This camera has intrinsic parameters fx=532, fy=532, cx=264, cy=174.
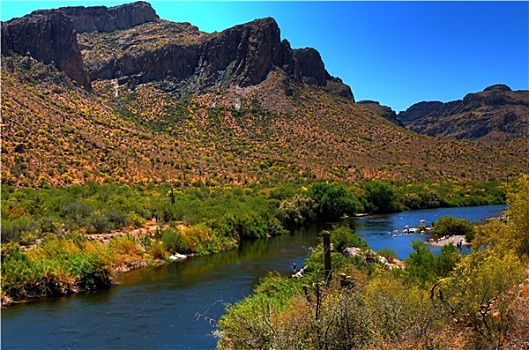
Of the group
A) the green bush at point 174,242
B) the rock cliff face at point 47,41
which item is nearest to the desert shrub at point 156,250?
the green bush at point 174,242

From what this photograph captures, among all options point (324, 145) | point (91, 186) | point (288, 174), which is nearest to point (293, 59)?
point (324, 145)

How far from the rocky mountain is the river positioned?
2443cm

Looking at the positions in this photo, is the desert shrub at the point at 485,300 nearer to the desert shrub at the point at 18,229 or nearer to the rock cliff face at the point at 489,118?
the desert shrub at the point at 18,229

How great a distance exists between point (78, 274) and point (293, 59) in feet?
282

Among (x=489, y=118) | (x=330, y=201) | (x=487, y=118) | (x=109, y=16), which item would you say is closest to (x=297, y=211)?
(x=330, y=201)

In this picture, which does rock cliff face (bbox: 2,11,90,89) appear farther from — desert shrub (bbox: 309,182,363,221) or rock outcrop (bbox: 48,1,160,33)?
desert shrub (bbox: 309,182,363,221)

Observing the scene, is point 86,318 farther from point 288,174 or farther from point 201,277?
point 288,174

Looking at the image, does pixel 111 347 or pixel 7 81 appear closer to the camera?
pixel 111 347

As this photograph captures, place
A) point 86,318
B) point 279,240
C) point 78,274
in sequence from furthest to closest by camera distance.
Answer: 1. point 279,240
2. point 78,274
3. point 86,318

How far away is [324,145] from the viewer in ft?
260

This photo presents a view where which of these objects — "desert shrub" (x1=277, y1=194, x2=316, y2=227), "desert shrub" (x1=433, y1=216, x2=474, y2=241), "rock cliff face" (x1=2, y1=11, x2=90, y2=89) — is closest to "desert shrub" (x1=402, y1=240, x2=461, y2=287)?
"desert shrub" (x1=433, y1=216, x2=474, y2=241)

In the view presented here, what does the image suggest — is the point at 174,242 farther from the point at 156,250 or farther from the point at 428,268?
the point at 428,268

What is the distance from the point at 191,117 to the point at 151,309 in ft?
224

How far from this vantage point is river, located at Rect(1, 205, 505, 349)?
15.2m
